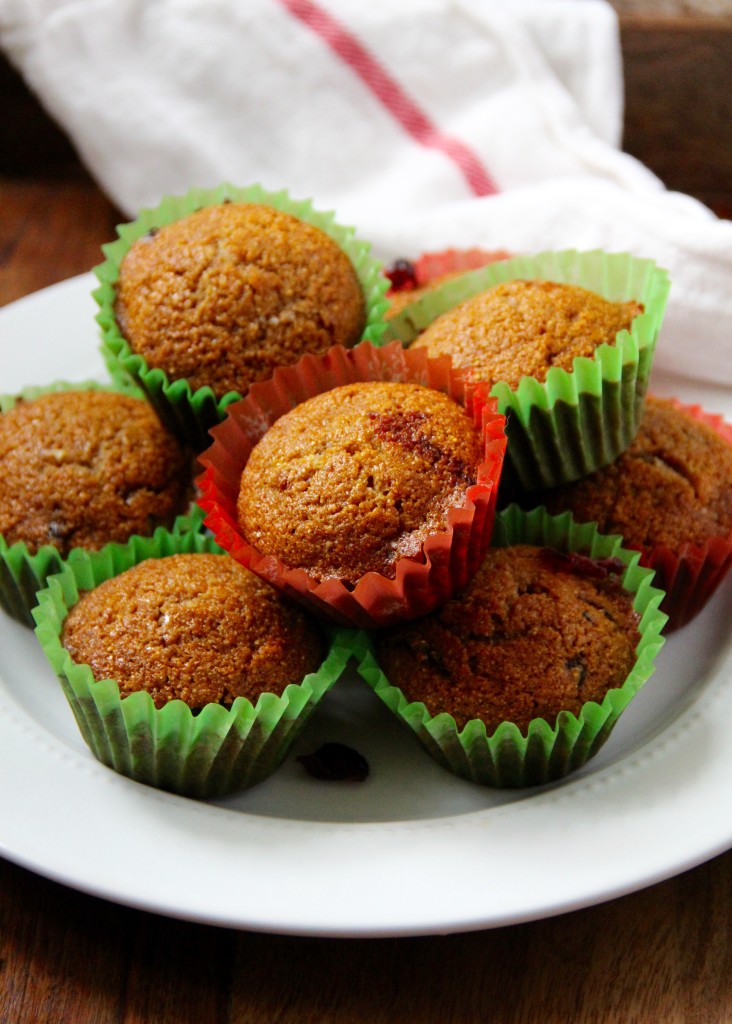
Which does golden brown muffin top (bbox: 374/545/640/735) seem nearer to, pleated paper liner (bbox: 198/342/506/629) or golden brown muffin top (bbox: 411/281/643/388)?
pleated paper liner (bbox: 198/342/506/629)

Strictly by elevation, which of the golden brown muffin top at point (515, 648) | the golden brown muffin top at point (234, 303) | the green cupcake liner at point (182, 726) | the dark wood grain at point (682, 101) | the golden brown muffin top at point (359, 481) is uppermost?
the golden brown muffin top at point (234, 303)

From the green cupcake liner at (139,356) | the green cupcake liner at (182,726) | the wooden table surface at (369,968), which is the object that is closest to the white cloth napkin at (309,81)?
the green cupcake liner at (139,356)

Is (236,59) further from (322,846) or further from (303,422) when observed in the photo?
(322,846)

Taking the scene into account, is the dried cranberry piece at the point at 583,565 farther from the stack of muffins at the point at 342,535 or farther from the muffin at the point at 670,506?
the muffin at the point at 670,506

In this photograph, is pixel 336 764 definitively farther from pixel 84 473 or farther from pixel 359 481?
pixel 84 473

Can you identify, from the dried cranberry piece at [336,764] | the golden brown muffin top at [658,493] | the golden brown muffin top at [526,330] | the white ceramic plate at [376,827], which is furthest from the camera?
the golden brown muffin top at [658,493]

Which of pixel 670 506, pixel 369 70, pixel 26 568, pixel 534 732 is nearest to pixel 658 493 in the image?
pixel 670 506

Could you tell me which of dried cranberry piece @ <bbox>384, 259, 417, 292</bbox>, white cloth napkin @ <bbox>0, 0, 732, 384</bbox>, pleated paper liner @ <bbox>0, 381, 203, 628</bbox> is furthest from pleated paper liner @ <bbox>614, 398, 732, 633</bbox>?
white cloth napkin @ <bbox>0, 0, 732, 384</bbox>
